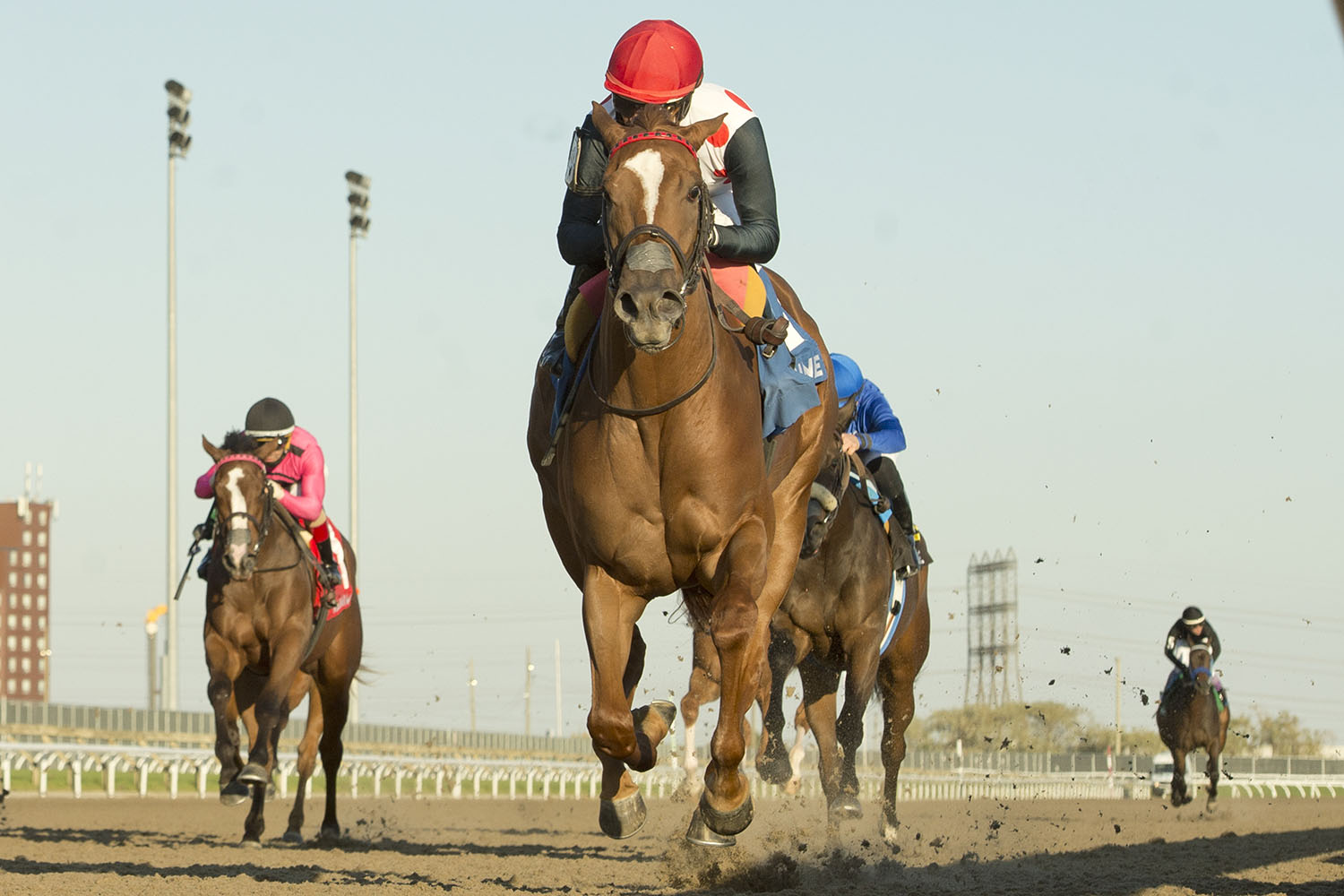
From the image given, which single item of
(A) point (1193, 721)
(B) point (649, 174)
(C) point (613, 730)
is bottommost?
(A) point (1193, 721)

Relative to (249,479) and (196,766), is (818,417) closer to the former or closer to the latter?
(249,479)

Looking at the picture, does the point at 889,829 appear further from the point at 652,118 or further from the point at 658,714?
the point at 652,118

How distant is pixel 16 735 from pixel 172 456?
6.58 metres

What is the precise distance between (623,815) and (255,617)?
6.05m

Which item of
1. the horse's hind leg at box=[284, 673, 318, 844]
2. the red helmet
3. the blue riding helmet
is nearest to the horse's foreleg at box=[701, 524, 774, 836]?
the red helmet

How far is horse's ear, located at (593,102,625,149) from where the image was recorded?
6539mm

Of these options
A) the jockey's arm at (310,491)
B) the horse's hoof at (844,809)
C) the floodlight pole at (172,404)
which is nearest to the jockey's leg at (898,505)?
the horse's hoof at (844,809)

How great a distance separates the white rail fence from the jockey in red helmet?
622 centimetres

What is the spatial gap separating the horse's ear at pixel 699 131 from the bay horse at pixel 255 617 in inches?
239

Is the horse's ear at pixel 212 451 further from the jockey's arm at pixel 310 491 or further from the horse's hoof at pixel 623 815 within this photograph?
the horse's hoof at pixel 623 815

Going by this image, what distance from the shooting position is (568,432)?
273 inches

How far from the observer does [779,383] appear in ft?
24.4

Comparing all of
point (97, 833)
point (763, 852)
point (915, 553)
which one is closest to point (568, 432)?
point (763, 852)

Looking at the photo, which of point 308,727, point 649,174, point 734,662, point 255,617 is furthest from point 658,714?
point 308,727
